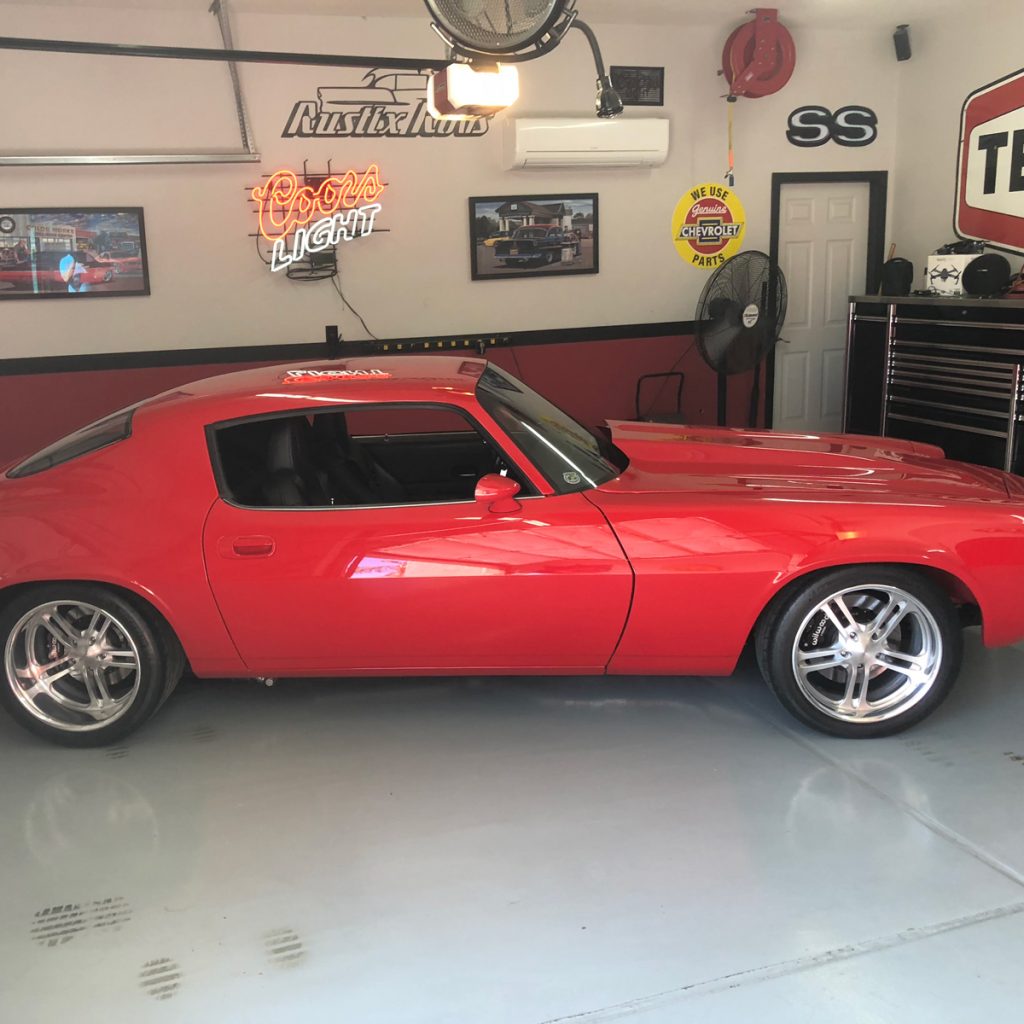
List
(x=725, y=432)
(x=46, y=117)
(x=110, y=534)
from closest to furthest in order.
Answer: (x=110, y=534), (x=725, y=432), (x=46, y=117)

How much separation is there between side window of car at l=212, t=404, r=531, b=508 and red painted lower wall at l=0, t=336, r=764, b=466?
2.27m

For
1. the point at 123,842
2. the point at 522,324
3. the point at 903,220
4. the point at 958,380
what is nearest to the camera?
the point at 123,842

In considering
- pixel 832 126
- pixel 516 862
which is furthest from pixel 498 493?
pixel 832 126

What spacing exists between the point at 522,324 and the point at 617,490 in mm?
3885

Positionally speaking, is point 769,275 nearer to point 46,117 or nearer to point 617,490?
point 617,490

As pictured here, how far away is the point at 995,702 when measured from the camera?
10.7 feet

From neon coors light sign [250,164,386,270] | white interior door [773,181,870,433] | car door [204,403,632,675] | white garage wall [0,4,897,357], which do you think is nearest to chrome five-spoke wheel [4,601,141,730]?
car door [204,403,632,675]

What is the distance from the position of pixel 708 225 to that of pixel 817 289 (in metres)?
1.12

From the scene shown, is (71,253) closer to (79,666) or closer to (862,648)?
(79,666)

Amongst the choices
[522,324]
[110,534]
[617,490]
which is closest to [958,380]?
[522,324]

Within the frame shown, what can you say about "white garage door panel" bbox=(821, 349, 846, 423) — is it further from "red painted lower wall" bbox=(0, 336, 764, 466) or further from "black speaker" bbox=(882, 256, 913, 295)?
"black speaker" bbox=(882, 256, 913, 295)

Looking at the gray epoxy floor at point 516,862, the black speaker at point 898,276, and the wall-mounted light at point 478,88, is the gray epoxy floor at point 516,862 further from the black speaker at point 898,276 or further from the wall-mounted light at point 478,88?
the black speaker at point 898,276

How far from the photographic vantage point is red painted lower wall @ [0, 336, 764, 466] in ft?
19.2

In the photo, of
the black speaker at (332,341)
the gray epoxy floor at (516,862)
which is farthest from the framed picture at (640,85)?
the gray epoxy floor at (516,862)
